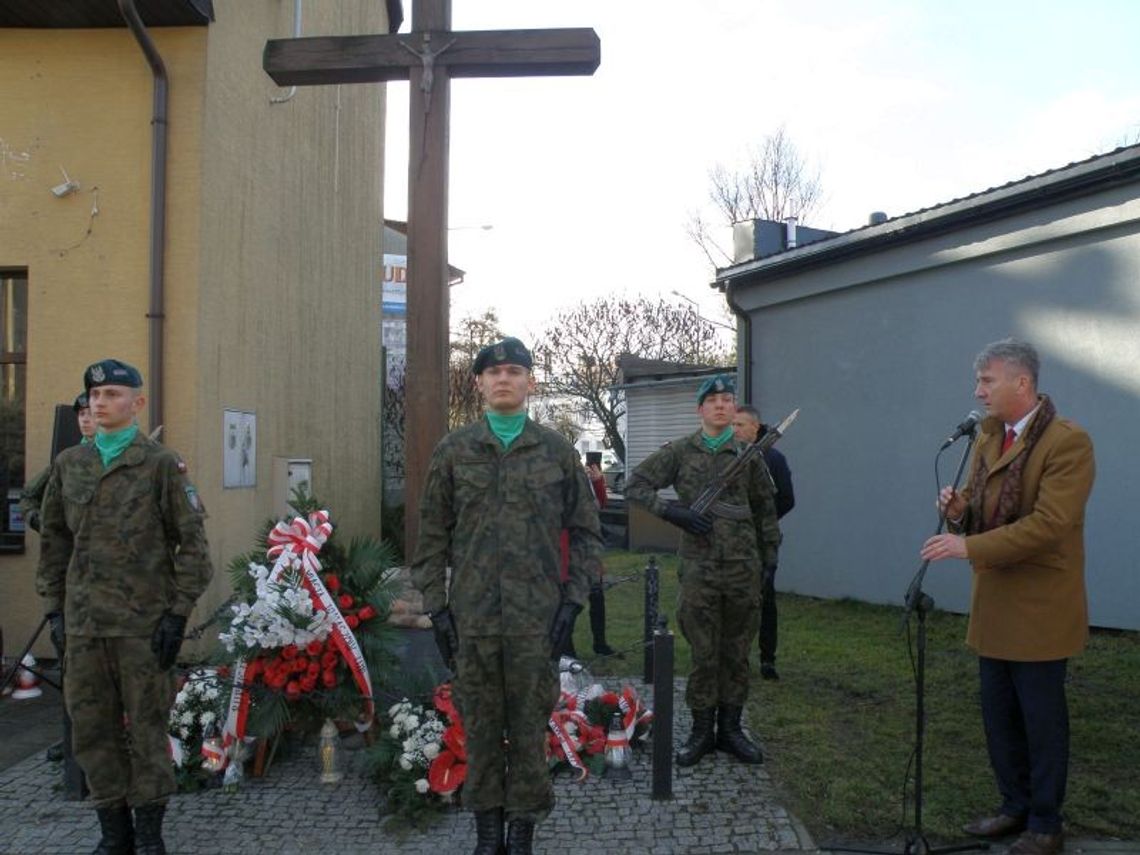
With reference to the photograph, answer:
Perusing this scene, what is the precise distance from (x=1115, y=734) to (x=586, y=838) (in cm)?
335

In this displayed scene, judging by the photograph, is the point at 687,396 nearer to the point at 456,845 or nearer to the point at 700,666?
the point at 700,666

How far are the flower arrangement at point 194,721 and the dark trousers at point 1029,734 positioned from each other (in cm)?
381

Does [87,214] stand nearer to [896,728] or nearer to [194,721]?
[194,721]

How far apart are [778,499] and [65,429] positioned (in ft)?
16.2

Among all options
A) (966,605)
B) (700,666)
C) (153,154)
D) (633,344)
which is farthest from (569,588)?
(633,344)

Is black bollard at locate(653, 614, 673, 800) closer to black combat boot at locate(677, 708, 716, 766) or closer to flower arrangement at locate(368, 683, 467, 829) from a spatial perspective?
black combat boot at locate(677, 708, 716, 766)

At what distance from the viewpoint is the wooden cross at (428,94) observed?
6016 millimetres

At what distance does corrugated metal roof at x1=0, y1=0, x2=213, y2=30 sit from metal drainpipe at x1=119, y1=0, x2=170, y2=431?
0.16 meters

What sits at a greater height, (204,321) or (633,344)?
(633,344)

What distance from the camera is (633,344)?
116 feet

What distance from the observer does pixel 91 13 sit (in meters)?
7.72

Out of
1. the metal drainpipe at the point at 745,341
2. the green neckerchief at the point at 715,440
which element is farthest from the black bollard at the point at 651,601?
the metal drainpipe at the point at 745,341

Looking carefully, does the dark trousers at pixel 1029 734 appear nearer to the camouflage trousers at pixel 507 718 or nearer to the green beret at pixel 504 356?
the camouflage trousers at pixel 507 718

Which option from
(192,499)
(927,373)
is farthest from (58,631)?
(927,373)
